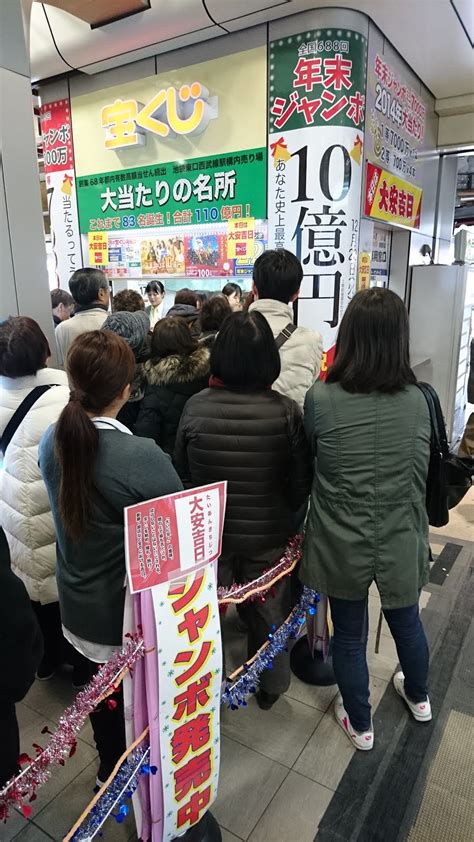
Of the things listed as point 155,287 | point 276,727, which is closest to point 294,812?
point 276,727

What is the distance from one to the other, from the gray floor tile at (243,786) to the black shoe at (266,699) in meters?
0.21

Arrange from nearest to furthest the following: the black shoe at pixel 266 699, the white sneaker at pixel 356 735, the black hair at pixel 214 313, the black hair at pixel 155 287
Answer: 1. the white sneaker at pixel 356 735
2. the black shoe at pixel 266 699
3. the black hair at pixel 214 313
4. the black hair at pixel 155 287

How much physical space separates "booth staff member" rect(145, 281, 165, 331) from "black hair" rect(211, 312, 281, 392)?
114 inches

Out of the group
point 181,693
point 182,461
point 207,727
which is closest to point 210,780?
point 207,727

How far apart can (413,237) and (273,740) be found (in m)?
4.81

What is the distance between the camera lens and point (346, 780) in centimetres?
183

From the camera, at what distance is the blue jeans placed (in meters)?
1.82

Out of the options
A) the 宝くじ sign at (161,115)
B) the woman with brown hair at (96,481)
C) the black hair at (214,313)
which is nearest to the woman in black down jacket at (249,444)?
the woman with brown hair at (96,481)

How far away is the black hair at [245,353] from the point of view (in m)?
1.71

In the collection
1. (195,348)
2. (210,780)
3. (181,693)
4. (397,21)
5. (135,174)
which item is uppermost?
(397,21)

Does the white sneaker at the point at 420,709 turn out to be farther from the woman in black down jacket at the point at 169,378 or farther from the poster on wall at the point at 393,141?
the poster on wall at the point at 393,141

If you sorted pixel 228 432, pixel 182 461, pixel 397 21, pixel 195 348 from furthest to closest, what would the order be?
pixel 397 21, pixel 195 348, pixel 182 461, pixel 228 432

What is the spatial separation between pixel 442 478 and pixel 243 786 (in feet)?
4.22

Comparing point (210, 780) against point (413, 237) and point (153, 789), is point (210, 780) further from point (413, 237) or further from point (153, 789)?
point (413, 237)
